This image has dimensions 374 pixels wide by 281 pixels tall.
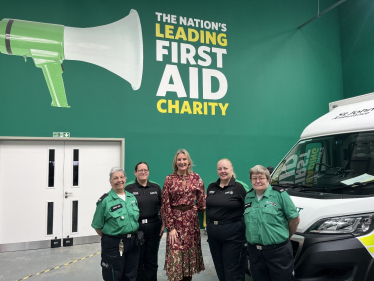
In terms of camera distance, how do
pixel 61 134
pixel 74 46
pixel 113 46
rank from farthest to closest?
pixel 113 46
pixel 74 46
pixel 61 134

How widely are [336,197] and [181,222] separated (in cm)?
141

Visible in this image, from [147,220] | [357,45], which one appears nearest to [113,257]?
[147,220]

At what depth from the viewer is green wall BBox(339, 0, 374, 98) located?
6.73 meters

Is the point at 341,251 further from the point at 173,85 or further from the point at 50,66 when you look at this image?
the point at 50,66

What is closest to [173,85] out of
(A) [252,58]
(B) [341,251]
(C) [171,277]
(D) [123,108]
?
(D) [123,108]

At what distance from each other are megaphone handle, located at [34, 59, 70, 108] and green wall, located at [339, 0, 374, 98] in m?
7.01

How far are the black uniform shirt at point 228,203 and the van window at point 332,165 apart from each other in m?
0.65

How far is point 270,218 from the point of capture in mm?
2008

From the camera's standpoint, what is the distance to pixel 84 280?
333 centimetres

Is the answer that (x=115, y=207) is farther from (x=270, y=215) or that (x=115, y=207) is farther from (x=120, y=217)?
(x=270, y=215)

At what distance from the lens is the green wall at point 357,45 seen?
6.73 meters

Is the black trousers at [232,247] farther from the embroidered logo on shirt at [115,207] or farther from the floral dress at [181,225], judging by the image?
the embroidered logo on shirt at [115,207]

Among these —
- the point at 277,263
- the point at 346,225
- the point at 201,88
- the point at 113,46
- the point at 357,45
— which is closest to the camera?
the point at 277,263

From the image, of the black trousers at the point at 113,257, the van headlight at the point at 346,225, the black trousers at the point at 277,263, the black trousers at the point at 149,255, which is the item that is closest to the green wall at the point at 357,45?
the van headlight at the point at 346,225
